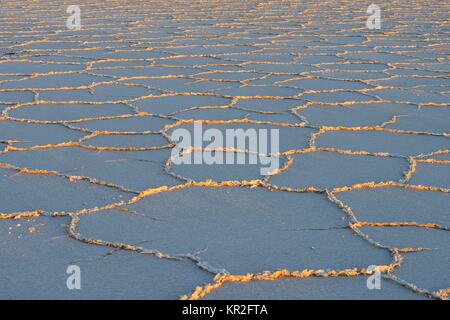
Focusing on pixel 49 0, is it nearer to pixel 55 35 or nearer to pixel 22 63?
pixel 55 35

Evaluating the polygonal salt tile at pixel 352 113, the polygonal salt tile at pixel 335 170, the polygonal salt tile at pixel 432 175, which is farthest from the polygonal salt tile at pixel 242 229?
the polygonal salt tile at pixel 352 113

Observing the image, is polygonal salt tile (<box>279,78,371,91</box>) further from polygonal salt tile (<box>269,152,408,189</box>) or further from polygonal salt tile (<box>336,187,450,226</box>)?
polygonal salt tile (<box>336,187,450,226</box>)

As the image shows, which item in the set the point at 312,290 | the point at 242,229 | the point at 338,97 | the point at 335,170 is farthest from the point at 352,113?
the point at 312,290

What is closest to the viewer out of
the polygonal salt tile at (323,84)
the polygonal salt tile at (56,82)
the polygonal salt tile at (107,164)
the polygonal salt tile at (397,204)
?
the polygonal salt tile at (397,204)

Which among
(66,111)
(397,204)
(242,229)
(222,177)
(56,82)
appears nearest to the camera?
(242,229)

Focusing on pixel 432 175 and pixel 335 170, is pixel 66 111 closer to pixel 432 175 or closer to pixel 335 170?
pixel 335 170

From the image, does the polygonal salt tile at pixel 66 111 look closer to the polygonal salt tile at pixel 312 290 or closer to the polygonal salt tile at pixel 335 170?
the polygonal salt tile at pixel 335 170

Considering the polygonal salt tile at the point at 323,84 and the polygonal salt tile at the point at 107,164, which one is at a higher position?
the polygonal salt tile at the point at 323,84
